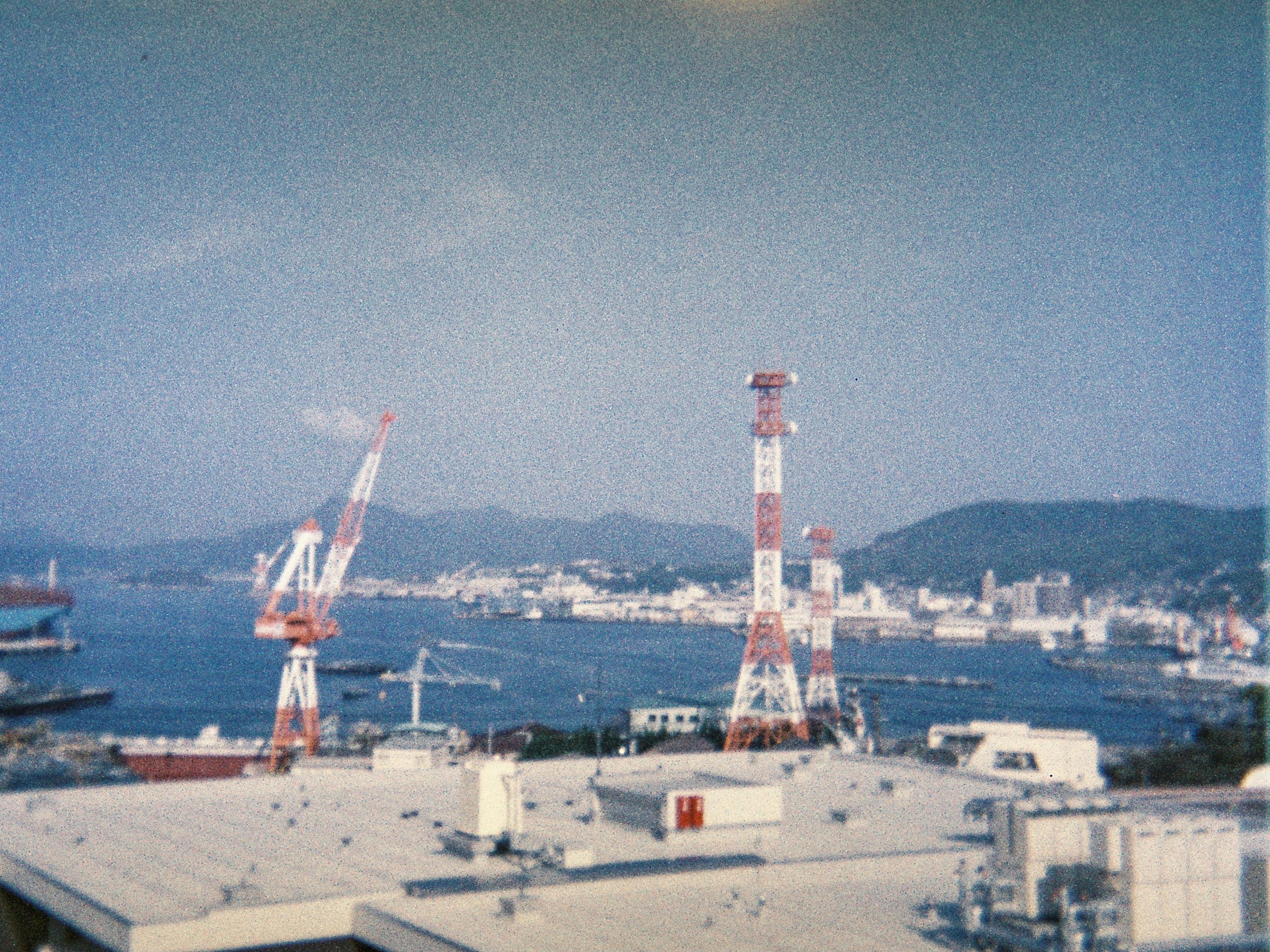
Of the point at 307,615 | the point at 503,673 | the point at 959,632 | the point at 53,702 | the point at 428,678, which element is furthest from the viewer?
the point at 959,632

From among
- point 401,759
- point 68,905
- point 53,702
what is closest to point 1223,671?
point 401,759

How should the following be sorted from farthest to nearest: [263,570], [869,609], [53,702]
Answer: [869,609] → [263,570] → [53,702]

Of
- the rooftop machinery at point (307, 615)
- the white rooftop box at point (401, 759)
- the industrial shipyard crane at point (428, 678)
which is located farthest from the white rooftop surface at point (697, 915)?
the industrial shipyard crane at point (428, 678)

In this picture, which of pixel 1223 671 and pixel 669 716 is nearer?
pixel 669 716

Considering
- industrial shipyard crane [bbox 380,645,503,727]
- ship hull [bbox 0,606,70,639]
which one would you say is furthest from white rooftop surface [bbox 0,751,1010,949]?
ship hull [bbox 0,606,70,639]

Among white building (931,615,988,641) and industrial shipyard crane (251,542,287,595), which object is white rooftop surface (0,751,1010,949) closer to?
industrial shipyard crane (251,542,287,595)

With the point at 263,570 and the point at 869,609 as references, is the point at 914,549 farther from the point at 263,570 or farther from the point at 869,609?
the point at 263,570

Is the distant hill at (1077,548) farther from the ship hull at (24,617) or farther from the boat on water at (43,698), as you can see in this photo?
the ship hull at (24,617)
